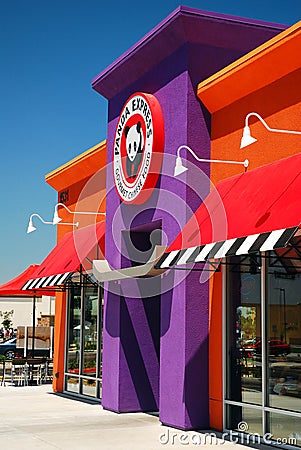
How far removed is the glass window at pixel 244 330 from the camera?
11.4 m

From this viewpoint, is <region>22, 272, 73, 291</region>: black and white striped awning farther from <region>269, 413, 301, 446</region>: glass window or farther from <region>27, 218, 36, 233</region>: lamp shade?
<region>269, 413, 301, 446</region>: glass window

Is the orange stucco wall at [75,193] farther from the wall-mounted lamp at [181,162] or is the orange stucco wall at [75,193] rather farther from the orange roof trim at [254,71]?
the wall-mounted lamp at [181,162]

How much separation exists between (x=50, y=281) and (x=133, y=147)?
13.3 ft

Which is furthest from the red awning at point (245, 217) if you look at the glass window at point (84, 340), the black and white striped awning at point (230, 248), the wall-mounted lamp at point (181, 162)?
the glass window at point (84, 340)

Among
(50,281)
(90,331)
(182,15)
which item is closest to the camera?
(182,15)

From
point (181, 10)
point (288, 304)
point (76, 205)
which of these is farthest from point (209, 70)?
point (76, 205)

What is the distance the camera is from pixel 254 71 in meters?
A: 11.7

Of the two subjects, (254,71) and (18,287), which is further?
(18,287)

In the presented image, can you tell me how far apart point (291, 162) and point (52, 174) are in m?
11.2

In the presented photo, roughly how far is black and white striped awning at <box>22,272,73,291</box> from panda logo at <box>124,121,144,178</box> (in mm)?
2971

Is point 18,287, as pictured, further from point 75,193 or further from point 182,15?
point 182,15

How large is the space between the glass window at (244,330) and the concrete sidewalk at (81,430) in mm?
921

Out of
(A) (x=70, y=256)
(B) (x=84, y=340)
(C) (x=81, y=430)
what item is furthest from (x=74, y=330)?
(C) (x=81, y=430)

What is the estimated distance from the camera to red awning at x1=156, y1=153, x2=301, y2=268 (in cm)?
950
